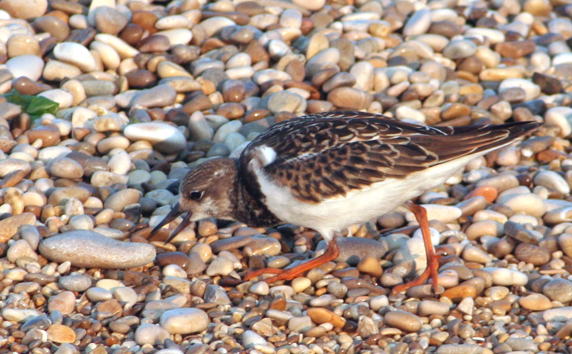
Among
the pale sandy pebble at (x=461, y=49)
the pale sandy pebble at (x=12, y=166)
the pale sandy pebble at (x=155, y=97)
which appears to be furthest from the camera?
the pale sandy pebble at (x=461, y=49)

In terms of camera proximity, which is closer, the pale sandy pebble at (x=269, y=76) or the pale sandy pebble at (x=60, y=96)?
the pale sandy pebble at (x=60, y=96)

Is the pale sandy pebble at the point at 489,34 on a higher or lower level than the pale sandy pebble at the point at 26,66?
lower

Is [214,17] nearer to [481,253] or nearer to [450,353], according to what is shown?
[481,253]

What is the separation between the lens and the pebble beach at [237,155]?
4719 mm

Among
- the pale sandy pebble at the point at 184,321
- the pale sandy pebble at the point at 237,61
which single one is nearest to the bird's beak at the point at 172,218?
the pale sandy pebble at the point at 184,321

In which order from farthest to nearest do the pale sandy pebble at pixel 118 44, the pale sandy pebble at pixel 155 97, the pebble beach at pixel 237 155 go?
the pale sandy pebble at pixel 118 44 → the pale sandy pebble at pixel 155 97 → the pebble beach at pixel 237 155

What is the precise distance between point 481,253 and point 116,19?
4622mm

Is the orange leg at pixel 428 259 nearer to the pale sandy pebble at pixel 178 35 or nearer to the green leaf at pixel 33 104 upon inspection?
the green leaf at pixel 33 104

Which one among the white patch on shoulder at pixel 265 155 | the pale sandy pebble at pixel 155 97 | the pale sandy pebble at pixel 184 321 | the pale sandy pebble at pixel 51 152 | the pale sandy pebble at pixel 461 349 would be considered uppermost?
the white patch on shoulder at pixel 265 155

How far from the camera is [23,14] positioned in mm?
7969

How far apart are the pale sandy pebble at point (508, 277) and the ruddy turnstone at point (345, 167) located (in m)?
0.48

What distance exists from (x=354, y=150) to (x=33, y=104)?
3.45m

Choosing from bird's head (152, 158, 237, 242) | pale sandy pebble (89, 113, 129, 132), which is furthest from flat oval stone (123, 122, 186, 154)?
bird's head (152, 158, 237, 242)

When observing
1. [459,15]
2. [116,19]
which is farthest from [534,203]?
[116,19]
